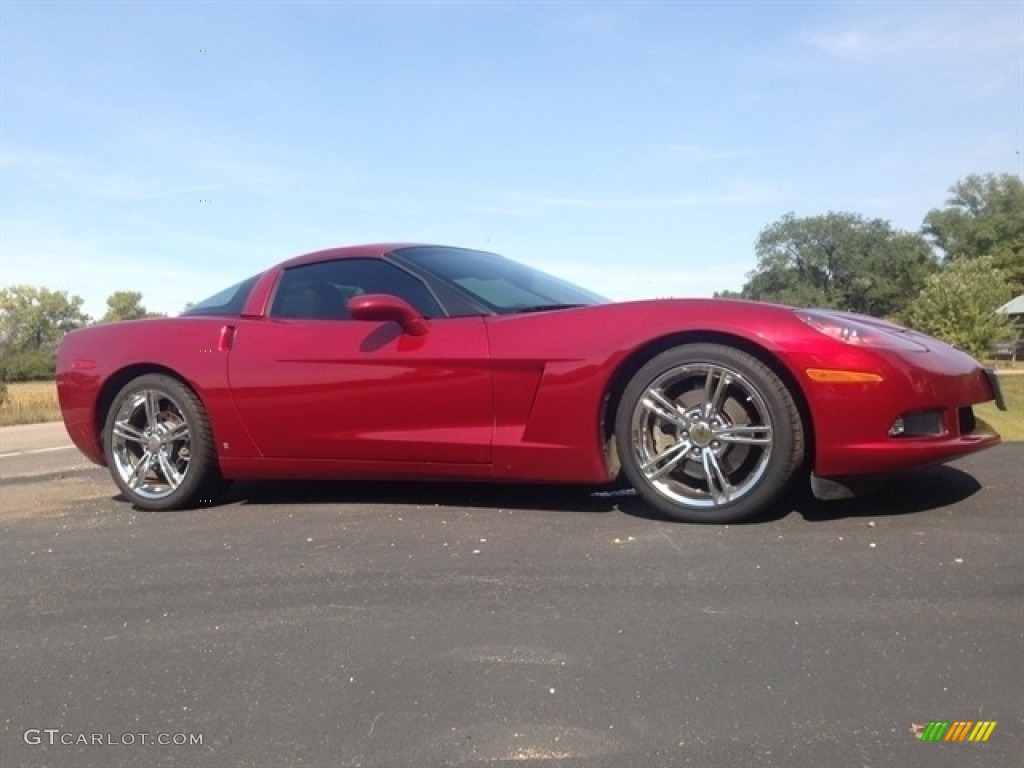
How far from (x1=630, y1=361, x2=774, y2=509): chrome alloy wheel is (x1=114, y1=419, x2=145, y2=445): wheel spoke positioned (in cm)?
254

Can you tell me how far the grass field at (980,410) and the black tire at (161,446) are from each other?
0.94m

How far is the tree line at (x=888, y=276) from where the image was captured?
4594cm

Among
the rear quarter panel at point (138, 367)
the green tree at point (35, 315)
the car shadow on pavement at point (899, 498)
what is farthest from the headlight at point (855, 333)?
the green tree at point (35, 315)

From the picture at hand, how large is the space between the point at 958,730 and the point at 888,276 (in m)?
60.1

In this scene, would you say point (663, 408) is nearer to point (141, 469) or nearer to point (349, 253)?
point (349, 253)

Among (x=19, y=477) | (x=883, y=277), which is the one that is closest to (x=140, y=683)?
(x=19, y=477)

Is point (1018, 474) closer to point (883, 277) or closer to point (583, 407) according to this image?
point (583, 407)

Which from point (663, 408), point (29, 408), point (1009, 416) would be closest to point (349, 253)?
point (663, 408)

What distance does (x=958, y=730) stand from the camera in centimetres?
185

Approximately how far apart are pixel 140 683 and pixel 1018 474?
3399 millimetres

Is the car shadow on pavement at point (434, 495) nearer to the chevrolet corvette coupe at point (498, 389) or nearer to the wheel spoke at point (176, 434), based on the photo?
the chevrolet corvette coupe at point (498, 389)

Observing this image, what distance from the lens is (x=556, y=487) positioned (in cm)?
416

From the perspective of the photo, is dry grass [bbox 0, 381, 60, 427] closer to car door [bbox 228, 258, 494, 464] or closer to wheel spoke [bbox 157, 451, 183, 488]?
wheel spoke [bbox 157, 451, 183, 488]

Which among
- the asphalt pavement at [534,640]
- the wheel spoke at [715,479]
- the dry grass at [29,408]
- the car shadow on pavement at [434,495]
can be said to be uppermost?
the wheel spoke at [715,479]
